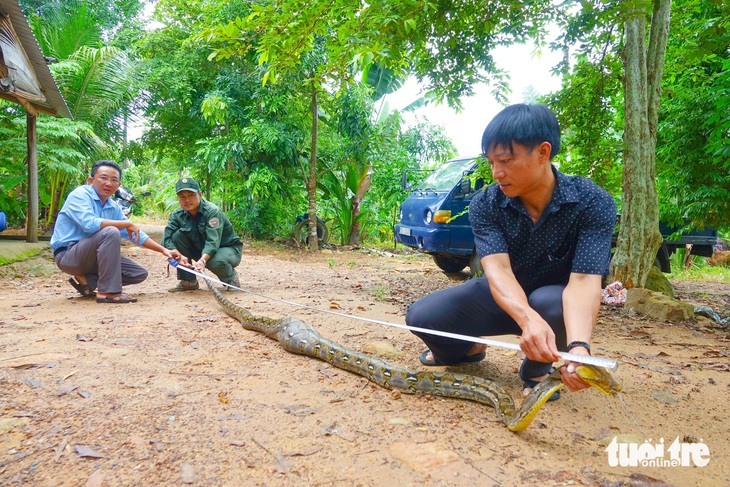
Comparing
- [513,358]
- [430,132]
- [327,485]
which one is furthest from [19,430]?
[430,132]

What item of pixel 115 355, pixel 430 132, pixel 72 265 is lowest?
pixel 115 355

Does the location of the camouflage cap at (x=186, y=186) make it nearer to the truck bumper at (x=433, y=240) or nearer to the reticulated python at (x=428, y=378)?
the reticulated python at (x=428, y=378)

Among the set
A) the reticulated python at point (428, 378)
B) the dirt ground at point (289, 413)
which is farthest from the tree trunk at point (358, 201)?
the reticulated python at point (428, 378)

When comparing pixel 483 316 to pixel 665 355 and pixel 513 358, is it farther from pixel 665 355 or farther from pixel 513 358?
pixel 665 355

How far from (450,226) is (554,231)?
542 cm

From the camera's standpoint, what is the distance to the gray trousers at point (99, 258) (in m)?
5.20

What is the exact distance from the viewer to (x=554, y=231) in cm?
265

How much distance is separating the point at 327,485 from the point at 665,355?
340 cm

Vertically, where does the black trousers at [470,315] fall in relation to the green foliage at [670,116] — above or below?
below

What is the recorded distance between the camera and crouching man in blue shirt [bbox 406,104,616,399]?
2.33 meters

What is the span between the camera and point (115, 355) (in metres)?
3.42

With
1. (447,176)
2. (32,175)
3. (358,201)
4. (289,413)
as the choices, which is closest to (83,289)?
(289,413)

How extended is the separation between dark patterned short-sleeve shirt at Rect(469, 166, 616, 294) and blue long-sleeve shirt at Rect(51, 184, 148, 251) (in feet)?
14.0

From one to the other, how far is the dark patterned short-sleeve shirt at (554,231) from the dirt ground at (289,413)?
2.76ft
